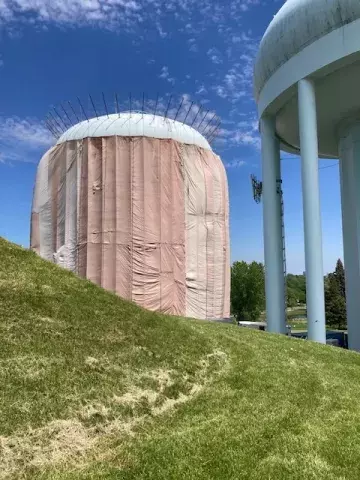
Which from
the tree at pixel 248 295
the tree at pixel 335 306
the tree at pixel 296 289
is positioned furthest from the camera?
the tree at pixel 296 289

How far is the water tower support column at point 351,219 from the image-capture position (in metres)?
17.7

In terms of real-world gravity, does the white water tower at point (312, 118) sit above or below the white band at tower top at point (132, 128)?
below

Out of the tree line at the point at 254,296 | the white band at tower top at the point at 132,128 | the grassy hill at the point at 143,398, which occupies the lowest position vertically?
the grassy hill at the point at 143,398

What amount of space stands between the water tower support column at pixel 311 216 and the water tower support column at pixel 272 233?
273 centimetres

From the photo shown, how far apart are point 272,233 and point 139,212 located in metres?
6.74

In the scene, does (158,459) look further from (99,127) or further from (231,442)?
(99,127)

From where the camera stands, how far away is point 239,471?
4.46 meters

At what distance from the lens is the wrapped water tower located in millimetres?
21547

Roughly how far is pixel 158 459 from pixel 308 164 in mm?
11626

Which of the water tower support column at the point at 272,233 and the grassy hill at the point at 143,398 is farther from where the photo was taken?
the water tower support column at the point at 272,233

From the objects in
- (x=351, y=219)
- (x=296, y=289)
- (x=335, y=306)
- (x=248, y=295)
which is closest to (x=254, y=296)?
(x=248, y=295)

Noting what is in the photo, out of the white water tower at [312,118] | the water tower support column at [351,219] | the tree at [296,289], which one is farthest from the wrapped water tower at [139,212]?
the tree at [296,289]

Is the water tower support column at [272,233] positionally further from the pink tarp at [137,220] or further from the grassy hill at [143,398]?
the grassy hill at [143,398]

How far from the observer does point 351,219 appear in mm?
18234
